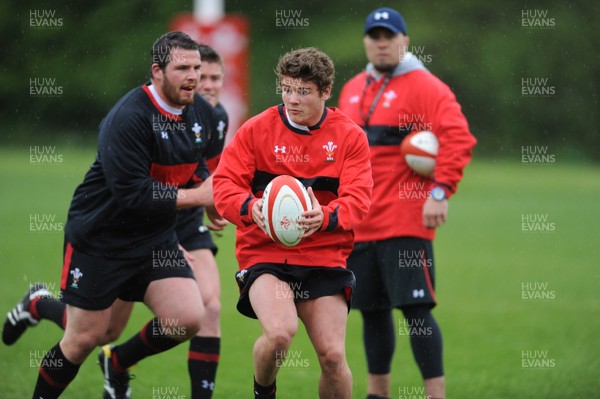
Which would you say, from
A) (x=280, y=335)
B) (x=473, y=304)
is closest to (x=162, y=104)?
(x=280, y=335)

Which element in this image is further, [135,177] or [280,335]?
[135,177]

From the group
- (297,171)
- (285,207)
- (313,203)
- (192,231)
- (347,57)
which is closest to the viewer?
(285,207)

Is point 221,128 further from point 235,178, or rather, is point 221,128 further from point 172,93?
point 235,178

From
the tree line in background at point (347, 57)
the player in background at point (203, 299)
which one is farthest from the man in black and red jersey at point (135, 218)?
the tree line in background at point (347, 57)

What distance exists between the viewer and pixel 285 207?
4738 mm

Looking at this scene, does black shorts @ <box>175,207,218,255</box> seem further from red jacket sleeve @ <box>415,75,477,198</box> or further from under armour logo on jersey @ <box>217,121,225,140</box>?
red jacket sleeve @ <box>415,75,477,198</box>

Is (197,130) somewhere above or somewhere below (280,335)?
above

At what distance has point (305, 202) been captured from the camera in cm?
480

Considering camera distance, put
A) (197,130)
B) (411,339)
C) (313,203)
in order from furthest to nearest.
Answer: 1. (411,339)
2. (197,130)
3. (313,203)

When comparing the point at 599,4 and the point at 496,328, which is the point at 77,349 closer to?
the point at 496,328

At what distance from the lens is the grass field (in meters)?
6.89

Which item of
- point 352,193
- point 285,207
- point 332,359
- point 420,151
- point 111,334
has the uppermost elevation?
point 420,151

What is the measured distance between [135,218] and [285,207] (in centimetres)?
124

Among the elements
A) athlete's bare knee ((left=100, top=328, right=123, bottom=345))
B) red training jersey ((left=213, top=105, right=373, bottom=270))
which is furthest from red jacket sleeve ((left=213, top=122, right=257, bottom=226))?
athlete's bare knee ((left=100, top=328, right=123, bottom=345))
